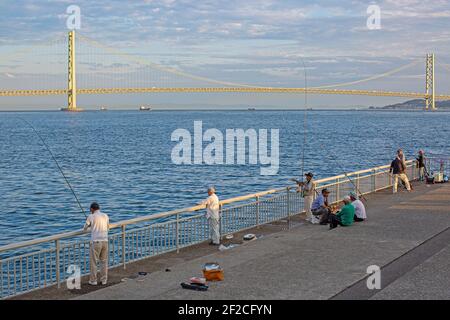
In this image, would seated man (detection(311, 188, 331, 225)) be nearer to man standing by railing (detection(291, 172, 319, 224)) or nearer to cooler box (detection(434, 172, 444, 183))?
man standing by railing (detection(291, 172, 319, 224))

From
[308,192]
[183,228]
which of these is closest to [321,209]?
[308,192]

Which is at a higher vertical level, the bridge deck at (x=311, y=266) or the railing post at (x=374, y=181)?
the railing post at (x=374, y=181)

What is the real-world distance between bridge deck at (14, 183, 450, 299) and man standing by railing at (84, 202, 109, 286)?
8.1 inches

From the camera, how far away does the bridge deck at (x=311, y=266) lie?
880 centimetres

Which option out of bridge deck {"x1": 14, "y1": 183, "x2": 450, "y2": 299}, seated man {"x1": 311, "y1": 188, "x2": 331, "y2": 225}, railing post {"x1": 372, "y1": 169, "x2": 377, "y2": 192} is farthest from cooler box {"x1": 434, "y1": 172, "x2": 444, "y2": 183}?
seated man {"x1": 311, "y1": 188, "x2": 331, "y2": 225}

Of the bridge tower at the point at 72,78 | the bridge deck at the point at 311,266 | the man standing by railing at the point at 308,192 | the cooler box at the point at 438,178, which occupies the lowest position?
the bridge deck at the point at 311,266

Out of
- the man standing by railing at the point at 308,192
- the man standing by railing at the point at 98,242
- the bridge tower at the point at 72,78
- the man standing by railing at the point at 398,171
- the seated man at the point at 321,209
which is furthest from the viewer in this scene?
the bridge tower at the point at 72,78

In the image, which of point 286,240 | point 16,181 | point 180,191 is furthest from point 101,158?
point 286,240

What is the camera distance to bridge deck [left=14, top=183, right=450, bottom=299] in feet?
28.9

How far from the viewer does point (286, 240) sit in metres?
12.6

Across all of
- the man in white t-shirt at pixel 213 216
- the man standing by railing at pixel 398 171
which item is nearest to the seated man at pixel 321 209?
the man in white t-shirt at pixel 213 216

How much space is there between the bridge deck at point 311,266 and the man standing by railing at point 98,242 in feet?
0.68

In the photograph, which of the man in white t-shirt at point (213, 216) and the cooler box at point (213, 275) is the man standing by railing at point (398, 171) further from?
the cooler box at point (213, 275)

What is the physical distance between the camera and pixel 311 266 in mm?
10273
